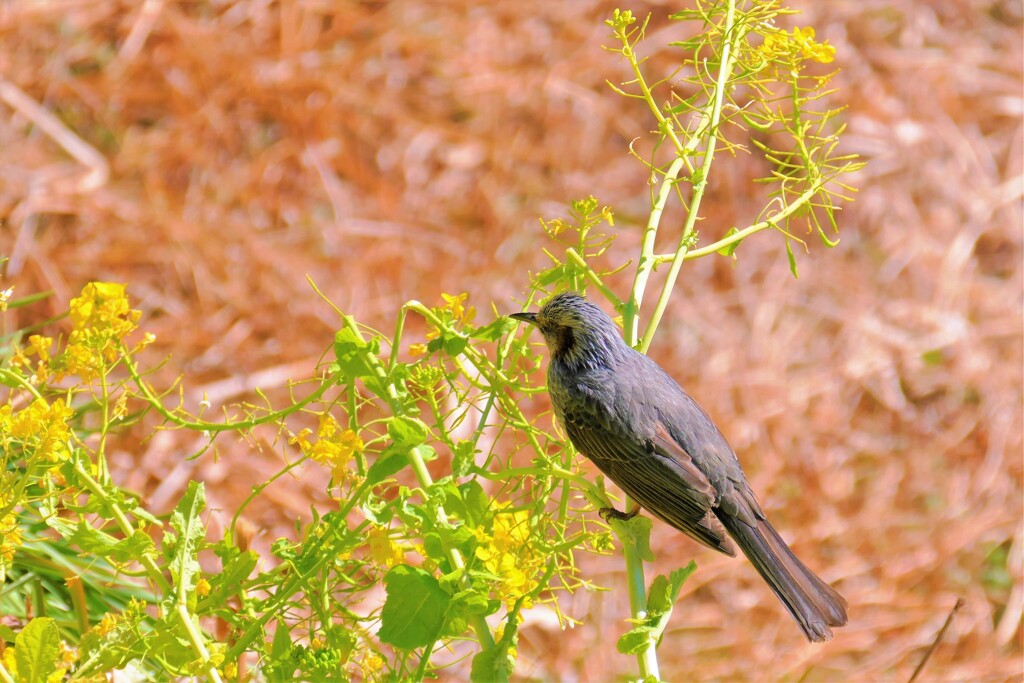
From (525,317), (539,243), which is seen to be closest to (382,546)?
(525,317)

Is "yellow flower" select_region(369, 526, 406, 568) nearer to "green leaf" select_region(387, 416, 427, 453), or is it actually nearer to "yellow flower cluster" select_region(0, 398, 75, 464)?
"green leaf" select_region(387, 416, 427, 453)

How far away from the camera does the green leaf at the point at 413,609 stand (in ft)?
4.59

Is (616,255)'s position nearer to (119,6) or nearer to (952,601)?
(952,601)

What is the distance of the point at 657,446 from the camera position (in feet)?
7.34

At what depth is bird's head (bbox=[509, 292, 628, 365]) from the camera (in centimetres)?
218

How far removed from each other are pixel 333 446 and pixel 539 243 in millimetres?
3375

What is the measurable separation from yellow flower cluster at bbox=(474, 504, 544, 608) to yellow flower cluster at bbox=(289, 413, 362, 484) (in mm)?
195

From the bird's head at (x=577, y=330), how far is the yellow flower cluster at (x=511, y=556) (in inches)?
25.3

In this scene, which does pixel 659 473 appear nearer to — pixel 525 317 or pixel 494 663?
pixel 525 317

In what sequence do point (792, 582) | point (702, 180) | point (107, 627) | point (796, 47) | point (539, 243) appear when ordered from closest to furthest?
1. point (107, 627)
2. point (702, 180)
3. point (796, 47)
4. point (792, 582)
5. point (539, 243)

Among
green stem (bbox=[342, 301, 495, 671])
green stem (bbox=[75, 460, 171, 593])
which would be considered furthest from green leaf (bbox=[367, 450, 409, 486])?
green stem (bbox=[75, 460, 171, 593])

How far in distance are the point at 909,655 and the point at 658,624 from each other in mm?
2834

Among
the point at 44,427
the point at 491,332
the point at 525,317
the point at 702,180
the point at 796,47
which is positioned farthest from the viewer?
the point at 525,317

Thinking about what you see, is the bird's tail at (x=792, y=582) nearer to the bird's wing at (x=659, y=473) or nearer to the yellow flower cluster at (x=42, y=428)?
the bird's wing at (x=659, y=473)
